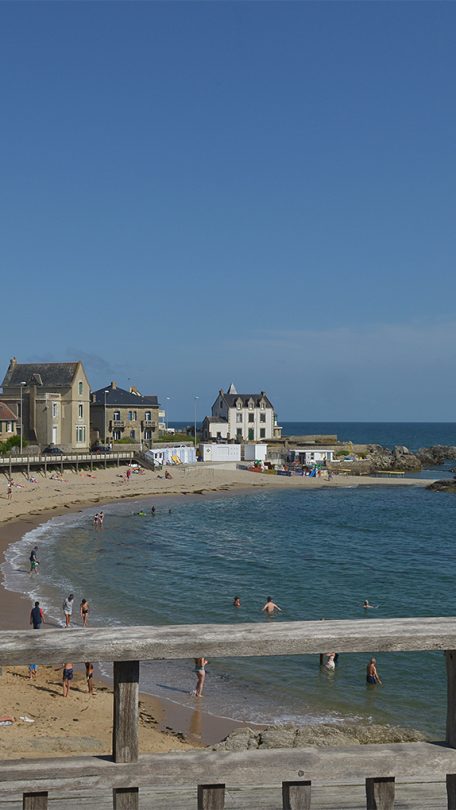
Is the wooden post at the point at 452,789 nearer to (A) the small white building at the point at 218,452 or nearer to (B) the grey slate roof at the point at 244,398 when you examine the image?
(A) the small white building at the point at 218,452

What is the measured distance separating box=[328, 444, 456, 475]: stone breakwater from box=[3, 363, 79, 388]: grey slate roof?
34764 mm

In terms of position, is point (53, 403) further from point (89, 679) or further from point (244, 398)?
point (89, 679)

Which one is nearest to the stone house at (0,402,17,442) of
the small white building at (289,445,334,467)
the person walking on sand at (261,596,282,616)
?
the small white building at (289,445,334,467)

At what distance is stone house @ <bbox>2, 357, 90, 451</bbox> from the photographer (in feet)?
245

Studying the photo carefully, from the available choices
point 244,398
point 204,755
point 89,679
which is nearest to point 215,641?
point 204,755

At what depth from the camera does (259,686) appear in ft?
63.3

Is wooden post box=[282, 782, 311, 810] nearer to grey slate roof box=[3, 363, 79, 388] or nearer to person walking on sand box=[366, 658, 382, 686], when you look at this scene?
person walking on sand box=[366, 658, 382, 686]

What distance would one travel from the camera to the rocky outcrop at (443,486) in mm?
76938

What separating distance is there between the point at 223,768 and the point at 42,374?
77800 millimetres

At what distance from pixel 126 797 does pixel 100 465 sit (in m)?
70.9

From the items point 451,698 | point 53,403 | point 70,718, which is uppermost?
point 53,403

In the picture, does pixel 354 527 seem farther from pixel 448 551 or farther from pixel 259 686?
pixel 259 686

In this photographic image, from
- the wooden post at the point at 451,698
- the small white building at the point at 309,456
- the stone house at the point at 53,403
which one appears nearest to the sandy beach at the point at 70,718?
the wooden post at the point at 451,698

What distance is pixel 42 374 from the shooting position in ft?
258
